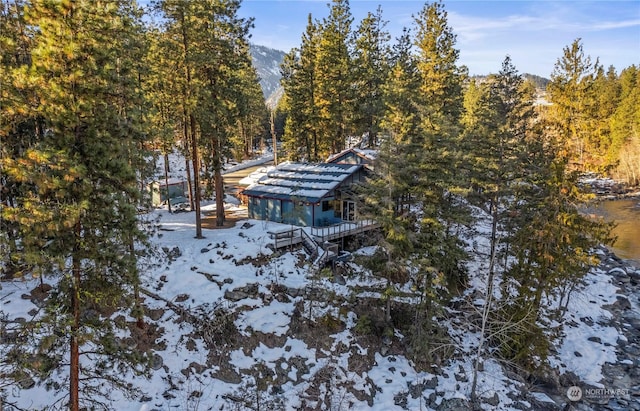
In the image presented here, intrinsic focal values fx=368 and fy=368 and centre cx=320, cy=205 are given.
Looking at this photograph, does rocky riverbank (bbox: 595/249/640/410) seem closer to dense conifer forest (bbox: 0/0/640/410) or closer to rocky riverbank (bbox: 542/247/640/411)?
rocky riverbank (bbox: 542/247/640/411)

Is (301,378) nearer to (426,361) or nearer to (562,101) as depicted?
(426,361)

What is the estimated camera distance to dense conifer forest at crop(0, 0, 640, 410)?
8.16m

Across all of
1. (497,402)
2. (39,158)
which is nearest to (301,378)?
(497,402)

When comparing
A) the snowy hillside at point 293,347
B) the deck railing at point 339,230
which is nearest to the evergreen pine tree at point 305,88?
the deck railing at point 339,230

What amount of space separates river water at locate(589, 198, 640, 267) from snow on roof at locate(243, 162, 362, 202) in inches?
782

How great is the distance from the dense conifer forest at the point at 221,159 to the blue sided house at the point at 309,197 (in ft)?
13.5

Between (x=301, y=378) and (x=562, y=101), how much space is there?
3429cm

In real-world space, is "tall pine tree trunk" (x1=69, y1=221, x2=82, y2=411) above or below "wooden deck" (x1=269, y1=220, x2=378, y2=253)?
above

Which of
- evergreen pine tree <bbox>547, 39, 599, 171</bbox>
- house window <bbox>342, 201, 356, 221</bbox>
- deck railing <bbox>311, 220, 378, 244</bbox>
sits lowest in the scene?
deck railing <bbox>311, 220, 378, 244</bbox>

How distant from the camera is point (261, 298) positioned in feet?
62.1

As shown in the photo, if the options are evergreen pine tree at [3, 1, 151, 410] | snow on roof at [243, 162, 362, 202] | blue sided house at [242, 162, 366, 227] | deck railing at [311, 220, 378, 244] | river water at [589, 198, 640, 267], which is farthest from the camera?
river water at [589, 198, 640, 267]

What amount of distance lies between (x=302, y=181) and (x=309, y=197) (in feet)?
10.2

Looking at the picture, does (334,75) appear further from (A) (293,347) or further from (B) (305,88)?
(A) (293,347)

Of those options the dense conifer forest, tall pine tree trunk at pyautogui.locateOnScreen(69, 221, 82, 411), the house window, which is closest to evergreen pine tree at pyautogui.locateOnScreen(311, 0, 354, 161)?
the dense conifer forest
